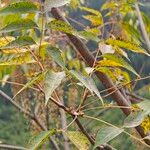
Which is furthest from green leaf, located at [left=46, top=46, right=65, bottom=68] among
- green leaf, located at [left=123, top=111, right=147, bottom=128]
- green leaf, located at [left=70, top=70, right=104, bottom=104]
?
green leaf, located at [left=123, top=111, right=147, bottom=128]

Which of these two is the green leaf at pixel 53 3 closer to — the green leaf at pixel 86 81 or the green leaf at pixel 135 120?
the green leaf at pixel 86 81

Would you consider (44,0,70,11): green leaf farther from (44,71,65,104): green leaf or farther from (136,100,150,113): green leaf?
(136,100,150,113): green leaf

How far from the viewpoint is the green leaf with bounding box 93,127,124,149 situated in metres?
0.68

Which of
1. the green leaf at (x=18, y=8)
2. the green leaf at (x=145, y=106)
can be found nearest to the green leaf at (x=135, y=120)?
the green leaf at (x=145, y=106)

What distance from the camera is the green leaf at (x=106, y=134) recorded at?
684mm

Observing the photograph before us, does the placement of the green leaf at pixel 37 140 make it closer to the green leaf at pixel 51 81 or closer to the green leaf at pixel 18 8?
the green leaf at pixel 51 81

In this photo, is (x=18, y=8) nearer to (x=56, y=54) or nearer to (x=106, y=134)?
(x=56, y=54)

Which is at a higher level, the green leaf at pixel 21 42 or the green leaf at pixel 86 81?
the green leaf at pixel 21 42

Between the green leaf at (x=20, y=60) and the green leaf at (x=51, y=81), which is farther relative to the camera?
the green leaf at (x=20, y=60)

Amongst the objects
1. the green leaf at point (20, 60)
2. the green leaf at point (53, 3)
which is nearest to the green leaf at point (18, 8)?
the green leaf at point (53, 3)

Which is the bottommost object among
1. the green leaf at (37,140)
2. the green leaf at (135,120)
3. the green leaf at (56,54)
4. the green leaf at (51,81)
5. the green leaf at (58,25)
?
the green leaf at (135,120)

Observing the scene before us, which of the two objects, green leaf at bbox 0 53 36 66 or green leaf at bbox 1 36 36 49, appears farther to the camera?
green leaf at bbox 0 53 36 66

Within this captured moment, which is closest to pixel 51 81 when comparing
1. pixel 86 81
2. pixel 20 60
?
pixel 86 81

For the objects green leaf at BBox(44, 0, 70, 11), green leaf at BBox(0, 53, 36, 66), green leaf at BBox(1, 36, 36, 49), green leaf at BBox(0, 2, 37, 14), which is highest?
green leaf at BBox(0, 2, 37, 14)
